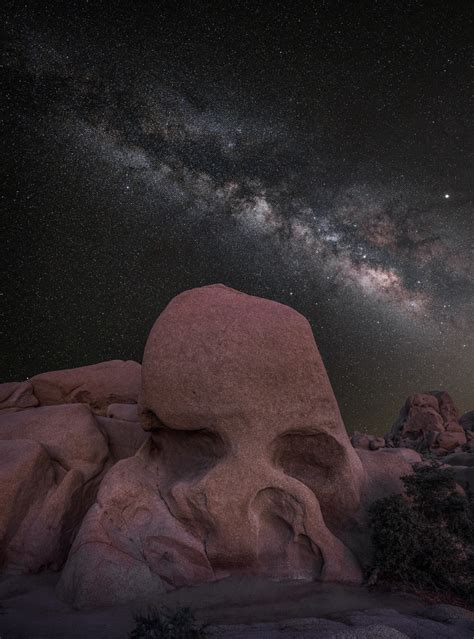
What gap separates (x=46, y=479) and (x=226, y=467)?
577 cm

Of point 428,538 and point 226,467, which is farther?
point 226,467

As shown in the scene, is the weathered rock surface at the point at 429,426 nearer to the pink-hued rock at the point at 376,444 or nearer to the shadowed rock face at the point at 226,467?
the pink-hued rock at the point at 376,444

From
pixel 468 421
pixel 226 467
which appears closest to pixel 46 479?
pixel 226 467

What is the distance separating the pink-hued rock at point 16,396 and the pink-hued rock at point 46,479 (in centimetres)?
386

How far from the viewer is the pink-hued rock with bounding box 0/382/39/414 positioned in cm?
1789

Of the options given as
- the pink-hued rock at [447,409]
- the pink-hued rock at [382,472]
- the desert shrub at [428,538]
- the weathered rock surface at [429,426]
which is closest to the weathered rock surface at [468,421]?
the weathered rock surface at [429,426]

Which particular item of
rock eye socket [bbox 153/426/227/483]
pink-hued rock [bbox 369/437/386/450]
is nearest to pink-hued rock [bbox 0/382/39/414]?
rock eye socket [bbox 153/426/227/483]

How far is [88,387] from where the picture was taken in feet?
63.7

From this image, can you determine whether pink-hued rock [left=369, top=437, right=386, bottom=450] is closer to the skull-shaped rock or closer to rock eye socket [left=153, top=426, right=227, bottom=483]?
the skull-shaped rock

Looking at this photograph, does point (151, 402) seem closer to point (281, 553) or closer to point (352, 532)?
point (281, 553)

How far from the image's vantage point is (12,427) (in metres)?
13.7

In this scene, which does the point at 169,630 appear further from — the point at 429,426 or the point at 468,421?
the point at 468,421

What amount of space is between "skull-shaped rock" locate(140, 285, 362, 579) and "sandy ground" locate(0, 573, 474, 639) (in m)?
0.59

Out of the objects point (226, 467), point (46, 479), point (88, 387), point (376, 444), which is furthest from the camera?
point (376, 444)
